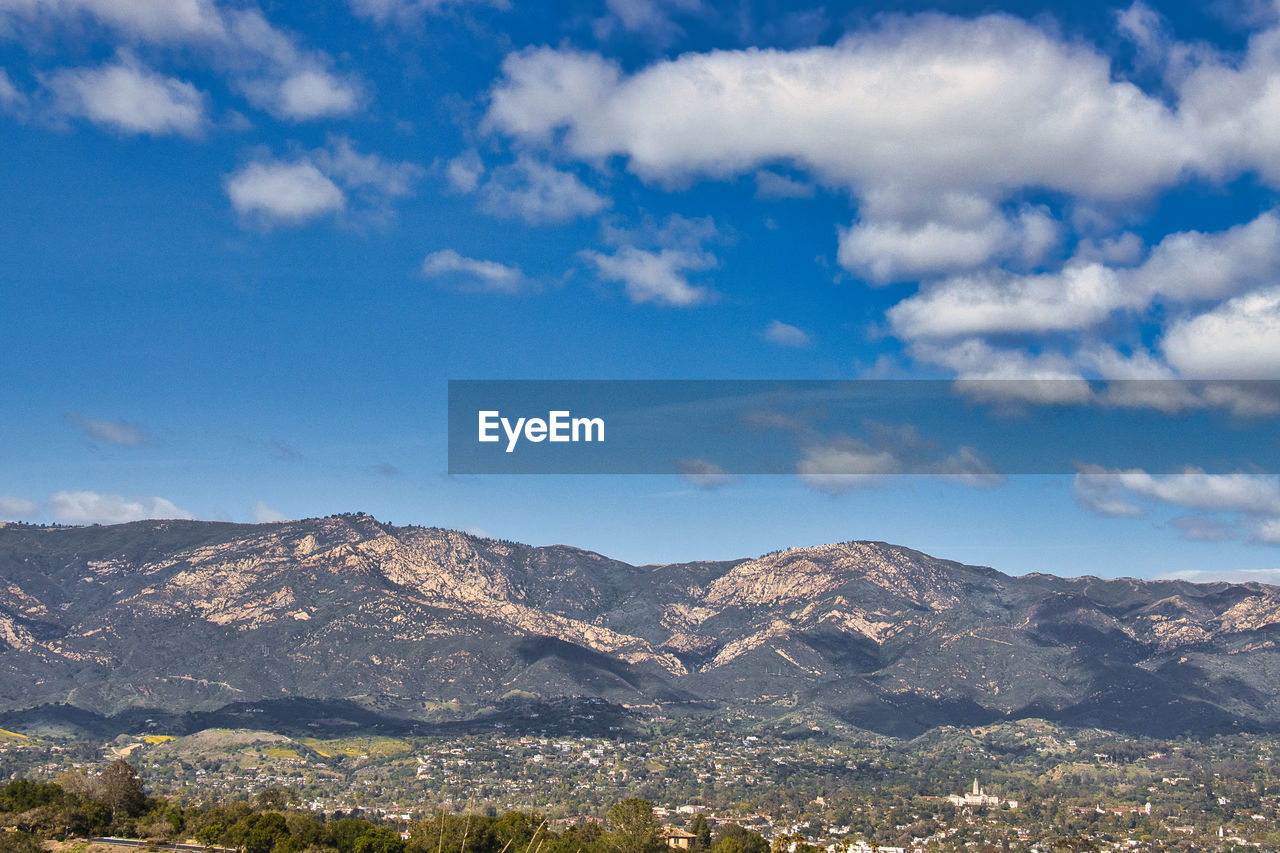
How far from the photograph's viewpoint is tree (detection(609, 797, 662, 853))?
354 ft

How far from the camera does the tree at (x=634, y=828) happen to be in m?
108

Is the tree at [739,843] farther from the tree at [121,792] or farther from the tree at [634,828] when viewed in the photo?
the tree at [121,792]

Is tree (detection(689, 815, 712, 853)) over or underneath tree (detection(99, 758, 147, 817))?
underneath

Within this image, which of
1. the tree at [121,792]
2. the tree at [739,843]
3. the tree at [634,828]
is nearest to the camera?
the tree at [739,843]

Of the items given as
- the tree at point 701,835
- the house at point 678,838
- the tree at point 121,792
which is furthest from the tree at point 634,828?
the tree at point 121,792

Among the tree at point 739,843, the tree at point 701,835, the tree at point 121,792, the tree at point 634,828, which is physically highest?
the tree at point 121,792

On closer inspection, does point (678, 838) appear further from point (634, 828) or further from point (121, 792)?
point (121, 792)

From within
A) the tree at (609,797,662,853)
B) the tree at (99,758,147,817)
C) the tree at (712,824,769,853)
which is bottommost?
the tree at (712,824,769,853)

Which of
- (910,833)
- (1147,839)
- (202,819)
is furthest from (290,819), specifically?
(1147,839)

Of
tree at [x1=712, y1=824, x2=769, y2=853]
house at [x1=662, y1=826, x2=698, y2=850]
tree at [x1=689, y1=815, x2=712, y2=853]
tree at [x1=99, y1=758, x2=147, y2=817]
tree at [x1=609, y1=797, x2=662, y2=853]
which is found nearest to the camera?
tree at [x1=712, y1=824, x2=769, y2=853]

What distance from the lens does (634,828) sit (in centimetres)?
11144

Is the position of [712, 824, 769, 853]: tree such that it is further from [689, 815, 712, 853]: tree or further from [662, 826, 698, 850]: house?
[662, 826, 698, 850]: house

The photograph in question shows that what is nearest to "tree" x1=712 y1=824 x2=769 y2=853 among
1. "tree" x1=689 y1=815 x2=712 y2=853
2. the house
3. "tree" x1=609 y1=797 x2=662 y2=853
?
"tree" x1=689 y1=815 x2=712 y2=853

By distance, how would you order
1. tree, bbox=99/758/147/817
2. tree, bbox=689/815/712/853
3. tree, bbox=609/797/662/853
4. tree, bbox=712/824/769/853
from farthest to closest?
tree, bbox=689/815/712/853, tree, bbox=99/758/147/817, tree, bbox=609/797/662/853, tree, bbox=712/824/769/853
